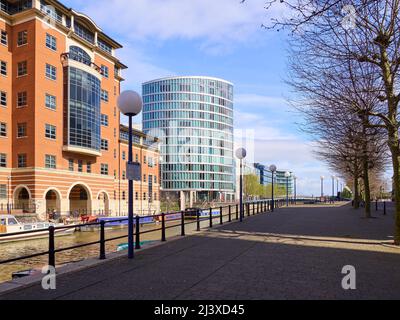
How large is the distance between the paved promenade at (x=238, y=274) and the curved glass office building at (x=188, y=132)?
10618cm

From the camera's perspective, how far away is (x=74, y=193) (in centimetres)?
5544

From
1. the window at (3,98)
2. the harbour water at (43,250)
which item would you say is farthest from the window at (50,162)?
the harbour water at (43,250)

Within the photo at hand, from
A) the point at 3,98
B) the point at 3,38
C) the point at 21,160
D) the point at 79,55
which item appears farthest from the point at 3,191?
the point at 79,55

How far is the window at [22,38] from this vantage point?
150ft

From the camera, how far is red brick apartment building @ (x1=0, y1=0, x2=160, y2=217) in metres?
44.7

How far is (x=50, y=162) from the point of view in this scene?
153 ft

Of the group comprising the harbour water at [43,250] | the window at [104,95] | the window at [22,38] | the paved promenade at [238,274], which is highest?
the window at [22,38]

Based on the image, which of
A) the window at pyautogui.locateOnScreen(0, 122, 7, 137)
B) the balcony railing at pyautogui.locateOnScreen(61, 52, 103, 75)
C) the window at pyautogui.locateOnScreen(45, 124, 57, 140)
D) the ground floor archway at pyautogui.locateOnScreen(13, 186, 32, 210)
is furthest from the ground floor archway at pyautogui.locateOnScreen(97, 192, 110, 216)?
the balcony railing at pyautogui.locateOnScreen(61, 52, 103, 75)

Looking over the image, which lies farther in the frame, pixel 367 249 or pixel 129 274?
pixel 367 249

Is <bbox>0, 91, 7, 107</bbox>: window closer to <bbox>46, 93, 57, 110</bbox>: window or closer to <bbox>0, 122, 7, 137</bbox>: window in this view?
<bbox>0, 122, 7, 137</bbox>: window

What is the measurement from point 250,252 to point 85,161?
45921mm

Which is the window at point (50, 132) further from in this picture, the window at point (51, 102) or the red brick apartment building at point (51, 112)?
the window at point (51, 102)
